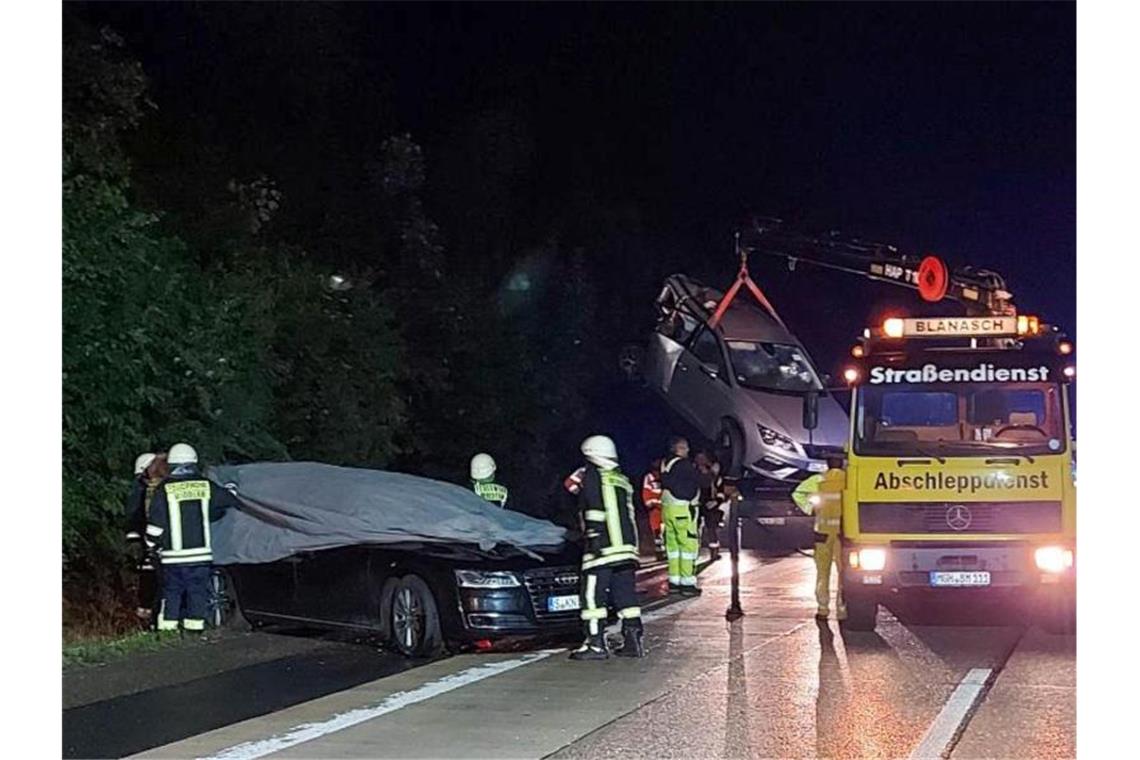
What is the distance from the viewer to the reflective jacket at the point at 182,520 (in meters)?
11.3

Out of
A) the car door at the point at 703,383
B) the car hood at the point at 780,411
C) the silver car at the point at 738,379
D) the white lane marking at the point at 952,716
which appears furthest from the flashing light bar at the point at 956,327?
the car door at the point at 703,383

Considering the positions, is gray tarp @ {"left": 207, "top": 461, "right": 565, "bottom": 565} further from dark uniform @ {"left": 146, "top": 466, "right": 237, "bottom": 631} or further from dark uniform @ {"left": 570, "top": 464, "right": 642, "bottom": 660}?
dark uniform @ {"left": 570, "top": 464, "right": 642, "bottom": 660}

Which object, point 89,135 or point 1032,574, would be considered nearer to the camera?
point 1032,574

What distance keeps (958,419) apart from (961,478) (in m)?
0.53

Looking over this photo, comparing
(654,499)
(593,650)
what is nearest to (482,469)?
(593,650)

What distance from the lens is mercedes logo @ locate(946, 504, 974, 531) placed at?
12.2 meters

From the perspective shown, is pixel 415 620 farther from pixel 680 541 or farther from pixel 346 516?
pixel 680 541

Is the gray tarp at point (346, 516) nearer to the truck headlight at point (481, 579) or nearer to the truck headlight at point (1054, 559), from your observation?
the truck headlight at point (481, 579)

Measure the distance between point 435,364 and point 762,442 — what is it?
5.06 m

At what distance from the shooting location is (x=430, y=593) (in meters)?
10.6
